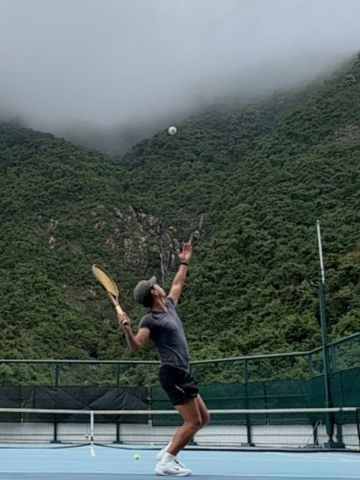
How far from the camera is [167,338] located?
6133mm

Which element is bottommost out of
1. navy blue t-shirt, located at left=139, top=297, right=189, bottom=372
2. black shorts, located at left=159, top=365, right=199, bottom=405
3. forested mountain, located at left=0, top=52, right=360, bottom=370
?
black shorts, located at left=159, top=365, right=199, bottom=405

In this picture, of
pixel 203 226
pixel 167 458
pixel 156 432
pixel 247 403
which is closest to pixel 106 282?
pixel 167 458

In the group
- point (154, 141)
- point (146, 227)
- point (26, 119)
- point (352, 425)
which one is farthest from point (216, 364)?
point (26, 119)

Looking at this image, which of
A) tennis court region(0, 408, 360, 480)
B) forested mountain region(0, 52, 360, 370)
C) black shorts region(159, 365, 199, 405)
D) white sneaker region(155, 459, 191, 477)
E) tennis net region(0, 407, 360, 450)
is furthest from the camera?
forested mountain region(0, 52, 360, 370)

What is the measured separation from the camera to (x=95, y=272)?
7.27 m

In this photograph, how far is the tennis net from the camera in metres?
14.5

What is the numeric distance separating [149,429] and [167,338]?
36.5 feet

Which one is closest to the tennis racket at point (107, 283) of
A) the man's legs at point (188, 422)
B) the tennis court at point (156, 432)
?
the man's legs at point (188, 422)

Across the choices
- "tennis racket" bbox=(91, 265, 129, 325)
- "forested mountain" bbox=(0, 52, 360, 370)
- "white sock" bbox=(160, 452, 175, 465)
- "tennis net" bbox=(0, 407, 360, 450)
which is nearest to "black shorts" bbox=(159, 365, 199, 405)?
"white sock" bbox=(160, 452, 175, 465)

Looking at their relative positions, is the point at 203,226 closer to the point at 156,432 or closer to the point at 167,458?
the point at 156,432

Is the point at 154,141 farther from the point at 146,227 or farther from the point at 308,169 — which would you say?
the point at 308,169

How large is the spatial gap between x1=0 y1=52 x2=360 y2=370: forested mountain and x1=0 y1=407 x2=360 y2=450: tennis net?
21160 millimetres

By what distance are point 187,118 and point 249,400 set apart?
83.8 meters

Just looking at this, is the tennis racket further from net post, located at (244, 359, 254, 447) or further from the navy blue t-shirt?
net post, located at (244, 359, 254, 447)
